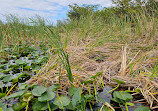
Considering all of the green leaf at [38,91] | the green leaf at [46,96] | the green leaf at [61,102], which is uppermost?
the green leaf at [38,91]

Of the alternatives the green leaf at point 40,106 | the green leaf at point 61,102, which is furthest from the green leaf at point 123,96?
the green leaf at point 40,106

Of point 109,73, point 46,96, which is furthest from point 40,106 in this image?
point 109,73

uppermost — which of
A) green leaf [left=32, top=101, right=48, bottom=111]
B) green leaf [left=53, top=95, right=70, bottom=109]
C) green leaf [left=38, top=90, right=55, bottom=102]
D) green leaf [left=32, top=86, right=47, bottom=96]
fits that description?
green leaf [left=32, top=86, right=47, bottom=96]

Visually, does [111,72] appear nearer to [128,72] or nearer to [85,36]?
[128,72]

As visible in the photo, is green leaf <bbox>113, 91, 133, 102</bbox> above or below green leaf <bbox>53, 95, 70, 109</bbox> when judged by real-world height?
above

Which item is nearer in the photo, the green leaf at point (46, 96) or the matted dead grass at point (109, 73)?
the green leaf at point (46, 96)

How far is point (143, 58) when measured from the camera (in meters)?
1.52

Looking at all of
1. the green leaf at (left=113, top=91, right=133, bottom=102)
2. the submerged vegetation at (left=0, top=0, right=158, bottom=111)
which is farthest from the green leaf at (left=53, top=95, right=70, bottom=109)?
the green leaf at (left=113, top=91, right=133, bottom=102)

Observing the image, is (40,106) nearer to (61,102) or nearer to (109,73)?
(61,102)

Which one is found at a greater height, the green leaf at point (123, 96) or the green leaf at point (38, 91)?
the green leaf at point (38, 91)

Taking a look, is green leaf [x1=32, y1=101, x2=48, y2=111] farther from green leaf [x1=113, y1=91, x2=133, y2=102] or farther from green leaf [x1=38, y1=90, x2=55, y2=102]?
green leaf [x1=113, y1=91, x2=133, y2=102]

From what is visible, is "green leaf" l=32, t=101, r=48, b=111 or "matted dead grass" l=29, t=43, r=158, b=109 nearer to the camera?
"green leaf" l=32, t=101, r=48, b=111

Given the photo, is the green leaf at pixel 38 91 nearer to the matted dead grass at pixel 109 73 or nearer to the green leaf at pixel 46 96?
the green leaf at pixel 46 96

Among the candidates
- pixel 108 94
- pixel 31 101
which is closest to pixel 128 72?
pixel 108 94
